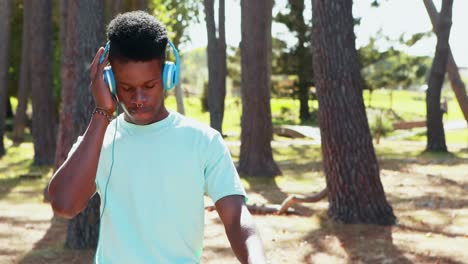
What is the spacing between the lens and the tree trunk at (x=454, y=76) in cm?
1653

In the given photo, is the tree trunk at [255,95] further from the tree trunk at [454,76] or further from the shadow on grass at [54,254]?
the shadow on grass at [54,254]

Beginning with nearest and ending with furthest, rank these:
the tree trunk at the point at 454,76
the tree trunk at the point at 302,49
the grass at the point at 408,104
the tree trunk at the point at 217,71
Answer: the tree trunk at the point at 454,76 → the tree trunk at the point at 217,71 → the tree trunk at the point at 302,49 → the grass at the point at 408,104

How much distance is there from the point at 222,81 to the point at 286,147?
10.3 ft

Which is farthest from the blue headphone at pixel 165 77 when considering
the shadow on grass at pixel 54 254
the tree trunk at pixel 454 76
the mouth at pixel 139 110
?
the tree trunk at pixel 454 76

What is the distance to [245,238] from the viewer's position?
97.0 inches

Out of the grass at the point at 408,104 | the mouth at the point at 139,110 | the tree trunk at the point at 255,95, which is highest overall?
the mouth at the point at 139,110

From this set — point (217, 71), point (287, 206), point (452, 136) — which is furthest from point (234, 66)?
point (287, 206)

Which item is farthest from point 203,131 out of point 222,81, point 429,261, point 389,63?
point 389,63

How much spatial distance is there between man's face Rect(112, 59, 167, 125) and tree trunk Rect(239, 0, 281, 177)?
1207 cm

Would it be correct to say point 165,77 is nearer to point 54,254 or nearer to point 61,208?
point 61,208

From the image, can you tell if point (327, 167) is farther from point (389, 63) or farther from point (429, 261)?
point (389, 63)

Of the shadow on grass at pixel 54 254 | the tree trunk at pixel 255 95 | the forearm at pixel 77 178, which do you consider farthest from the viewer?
the tree trunk at pixel 255 95

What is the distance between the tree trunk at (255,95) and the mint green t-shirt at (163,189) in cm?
1210

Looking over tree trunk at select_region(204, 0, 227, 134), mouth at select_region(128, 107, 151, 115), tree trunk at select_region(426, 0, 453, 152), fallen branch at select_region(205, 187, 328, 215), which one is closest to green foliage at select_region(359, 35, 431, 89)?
tree trunk at select_region(204, 0, 227, 134)
